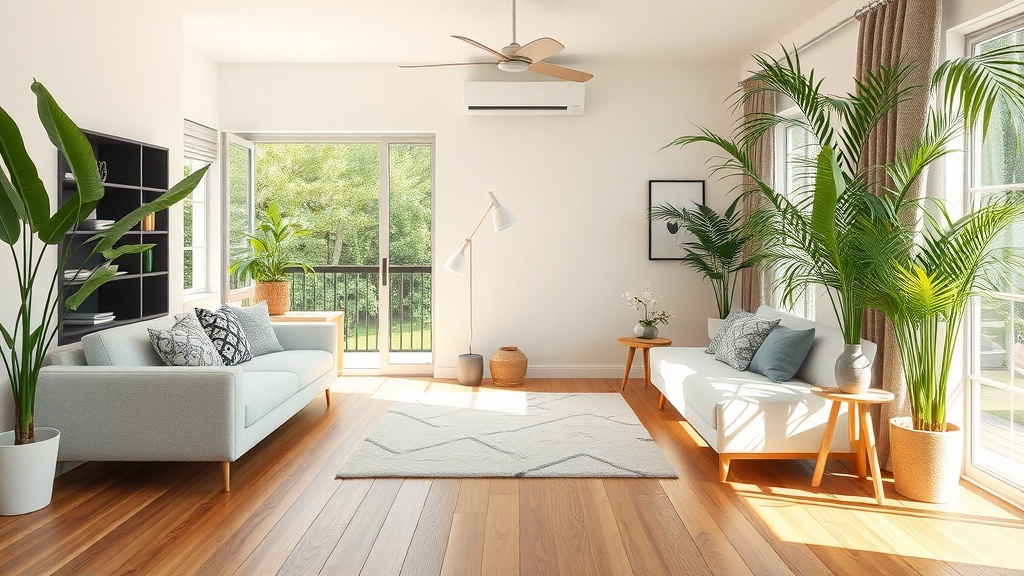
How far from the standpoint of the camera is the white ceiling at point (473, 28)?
16.3 ft

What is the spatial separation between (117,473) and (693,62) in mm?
5387

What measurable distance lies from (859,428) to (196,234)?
5144 mm

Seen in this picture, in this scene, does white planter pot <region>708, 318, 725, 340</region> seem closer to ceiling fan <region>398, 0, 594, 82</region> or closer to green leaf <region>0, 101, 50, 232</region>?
ceiling fan <region>398, 0, 594, 82</region>

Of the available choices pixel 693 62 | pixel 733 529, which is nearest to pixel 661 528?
pixel 733 529

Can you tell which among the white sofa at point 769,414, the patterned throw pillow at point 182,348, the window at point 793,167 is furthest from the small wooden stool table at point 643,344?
the patterned throw pillow at point 182,348

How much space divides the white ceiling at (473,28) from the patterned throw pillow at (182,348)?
2201 millimetres

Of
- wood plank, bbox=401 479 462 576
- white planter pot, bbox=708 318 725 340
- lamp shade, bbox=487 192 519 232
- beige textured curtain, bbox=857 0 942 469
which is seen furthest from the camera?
white planter pot, bbox=708 318 725 340

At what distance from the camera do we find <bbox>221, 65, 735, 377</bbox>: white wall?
6.61 metres

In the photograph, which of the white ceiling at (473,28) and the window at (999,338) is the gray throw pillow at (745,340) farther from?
the white ceiling at (473,28)

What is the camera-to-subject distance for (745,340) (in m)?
4.80

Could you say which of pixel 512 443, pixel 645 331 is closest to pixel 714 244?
pixel 645 331

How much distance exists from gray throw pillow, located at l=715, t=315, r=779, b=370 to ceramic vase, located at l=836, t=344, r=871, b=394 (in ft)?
3.90

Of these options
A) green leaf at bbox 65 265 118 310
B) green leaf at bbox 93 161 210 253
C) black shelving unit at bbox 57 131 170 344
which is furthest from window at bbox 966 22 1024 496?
black shelving unit at bbox 57 131 170 344

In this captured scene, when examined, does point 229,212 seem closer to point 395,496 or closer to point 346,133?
point 346,133
